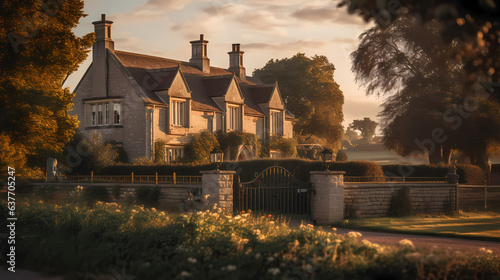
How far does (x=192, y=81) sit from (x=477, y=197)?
25.9m

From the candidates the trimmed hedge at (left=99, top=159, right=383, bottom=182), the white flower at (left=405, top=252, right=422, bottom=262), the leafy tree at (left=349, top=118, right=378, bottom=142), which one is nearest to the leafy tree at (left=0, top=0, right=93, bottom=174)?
the trimmed hedge at (left=99, top=159, right=383, bottom=182)

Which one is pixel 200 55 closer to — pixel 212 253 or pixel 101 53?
pixel 101 53

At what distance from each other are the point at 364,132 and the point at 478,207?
123 meters

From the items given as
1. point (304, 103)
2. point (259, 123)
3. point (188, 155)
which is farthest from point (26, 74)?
point (304, 103)

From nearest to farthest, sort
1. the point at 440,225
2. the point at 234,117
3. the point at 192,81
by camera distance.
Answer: the point at 440,225
the point at 192,81
the point at 234,117

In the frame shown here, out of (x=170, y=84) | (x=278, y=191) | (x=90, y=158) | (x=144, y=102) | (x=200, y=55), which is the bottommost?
(x=278, y=191)

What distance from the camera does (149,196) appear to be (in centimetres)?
2477

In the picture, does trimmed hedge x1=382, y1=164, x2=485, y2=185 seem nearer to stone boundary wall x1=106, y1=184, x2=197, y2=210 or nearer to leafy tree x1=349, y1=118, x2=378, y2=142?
stone boundary wall x1=106, y1=184, x2=197, y2=210

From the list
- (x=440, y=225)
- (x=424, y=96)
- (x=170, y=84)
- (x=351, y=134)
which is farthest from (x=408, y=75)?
(x=351, y=134)

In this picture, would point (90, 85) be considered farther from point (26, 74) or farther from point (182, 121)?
point (26, 74)

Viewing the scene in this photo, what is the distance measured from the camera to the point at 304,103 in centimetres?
6650

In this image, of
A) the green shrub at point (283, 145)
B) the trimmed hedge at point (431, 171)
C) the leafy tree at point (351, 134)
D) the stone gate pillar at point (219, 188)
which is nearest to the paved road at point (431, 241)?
the stone gate pillar at point (219, 188)

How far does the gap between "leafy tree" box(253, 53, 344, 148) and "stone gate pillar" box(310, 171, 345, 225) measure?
44.9 meters

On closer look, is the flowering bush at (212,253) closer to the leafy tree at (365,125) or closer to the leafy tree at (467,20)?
the leafy tree at (467,20)
